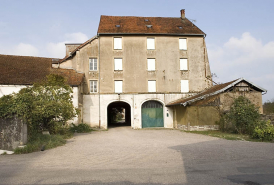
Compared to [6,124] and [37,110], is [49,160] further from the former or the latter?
[37,110]

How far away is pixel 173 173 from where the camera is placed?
6.02 m

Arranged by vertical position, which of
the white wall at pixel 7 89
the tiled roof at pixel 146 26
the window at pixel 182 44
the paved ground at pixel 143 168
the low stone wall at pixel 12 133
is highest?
the tiled roof at pixel 146 26

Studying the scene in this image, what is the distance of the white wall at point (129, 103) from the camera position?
2428cm

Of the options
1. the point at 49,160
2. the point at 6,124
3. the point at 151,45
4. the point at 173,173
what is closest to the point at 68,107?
the point at 6,124

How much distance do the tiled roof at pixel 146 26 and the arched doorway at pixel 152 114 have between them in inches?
303

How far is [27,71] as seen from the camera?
23016 millimetres

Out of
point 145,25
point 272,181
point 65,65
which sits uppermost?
point 145,25

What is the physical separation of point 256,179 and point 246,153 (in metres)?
3.52

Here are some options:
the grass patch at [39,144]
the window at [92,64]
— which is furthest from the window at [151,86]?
the grass patch at [39,144]

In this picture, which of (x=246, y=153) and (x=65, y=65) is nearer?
(x=246, y=153)

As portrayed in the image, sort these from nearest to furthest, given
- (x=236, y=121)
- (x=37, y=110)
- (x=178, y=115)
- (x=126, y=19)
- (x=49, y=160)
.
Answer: (x=49, y=160) → (x=37, y=110) → (x=236, y=121) → (x=178, y=115) → (x=126, y=19)

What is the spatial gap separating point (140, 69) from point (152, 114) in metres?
4.90

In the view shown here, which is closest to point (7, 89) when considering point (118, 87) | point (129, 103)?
point (118, 87)

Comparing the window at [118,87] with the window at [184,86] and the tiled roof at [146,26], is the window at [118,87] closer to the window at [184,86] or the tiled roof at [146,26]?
the tiled roof at [146,26]
